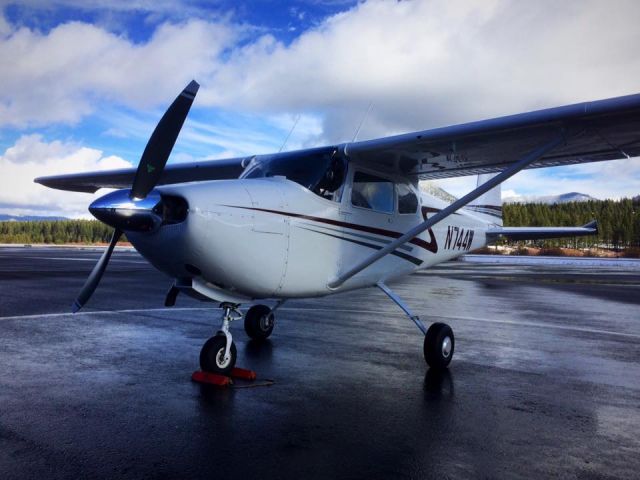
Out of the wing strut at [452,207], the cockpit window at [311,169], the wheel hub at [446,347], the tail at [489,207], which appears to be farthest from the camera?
the tail at [489,207]

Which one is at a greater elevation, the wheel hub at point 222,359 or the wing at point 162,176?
the wing at point 162,176

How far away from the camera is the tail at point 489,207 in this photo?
1109 cm

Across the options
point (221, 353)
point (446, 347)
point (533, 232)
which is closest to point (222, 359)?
point (221, 353)

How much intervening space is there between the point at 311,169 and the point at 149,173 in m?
2.12

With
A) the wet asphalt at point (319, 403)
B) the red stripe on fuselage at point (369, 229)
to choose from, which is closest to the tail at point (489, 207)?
the wet asphalt at point (319, 403)

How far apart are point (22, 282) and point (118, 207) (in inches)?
548

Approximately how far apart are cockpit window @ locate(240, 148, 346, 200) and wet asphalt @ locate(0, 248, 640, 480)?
2087 mm

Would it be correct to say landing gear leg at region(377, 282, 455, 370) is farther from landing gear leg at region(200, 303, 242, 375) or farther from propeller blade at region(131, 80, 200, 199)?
propeller blade at region(131, 80, 200, 199)

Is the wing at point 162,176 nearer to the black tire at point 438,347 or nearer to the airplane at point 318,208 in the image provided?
the airplane at point 318,208

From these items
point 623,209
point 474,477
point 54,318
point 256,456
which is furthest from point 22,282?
point 623,209

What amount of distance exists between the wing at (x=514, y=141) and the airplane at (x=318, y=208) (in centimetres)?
2

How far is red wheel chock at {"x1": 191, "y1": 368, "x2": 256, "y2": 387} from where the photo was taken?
4844mm

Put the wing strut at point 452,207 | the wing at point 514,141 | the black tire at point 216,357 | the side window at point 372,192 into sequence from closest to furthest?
the black tire at point 216,357 < the wing at point 514,141 < the wing strut at point 452,207 < the side window at point 372,192

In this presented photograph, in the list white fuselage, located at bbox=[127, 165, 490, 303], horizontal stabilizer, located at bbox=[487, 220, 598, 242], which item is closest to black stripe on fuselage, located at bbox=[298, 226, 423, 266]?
white fuselage, located at bbox=[127, 165, 490, 303]
